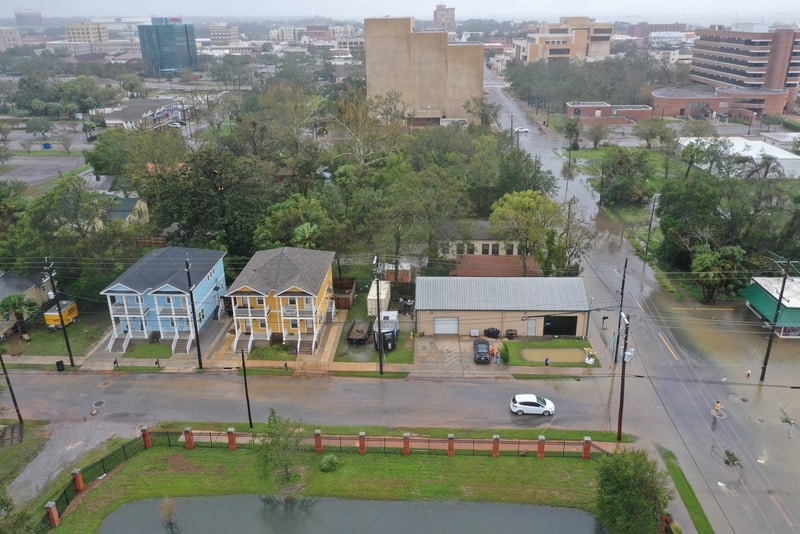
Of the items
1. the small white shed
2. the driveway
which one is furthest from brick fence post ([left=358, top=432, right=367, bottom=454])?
the small white shed

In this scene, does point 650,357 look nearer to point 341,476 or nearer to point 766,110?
point 341,476

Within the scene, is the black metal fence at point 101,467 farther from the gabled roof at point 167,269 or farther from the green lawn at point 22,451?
the gabled roof at point 167,269

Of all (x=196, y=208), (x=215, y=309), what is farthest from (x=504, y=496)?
(x=196, y=208)

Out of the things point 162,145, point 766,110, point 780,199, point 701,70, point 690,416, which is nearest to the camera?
point 690,416

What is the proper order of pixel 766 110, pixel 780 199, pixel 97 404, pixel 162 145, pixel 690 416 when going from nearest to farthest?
pixel 690 416 → pixel 97 404 → pixel 780 199 → pixel 162 145 → pixel 766 110

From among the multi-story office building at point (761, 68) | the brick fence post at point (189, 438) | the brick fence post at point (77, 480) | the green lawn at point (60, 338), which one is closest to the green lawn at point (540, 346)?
the brick fence post at point (189, 438)

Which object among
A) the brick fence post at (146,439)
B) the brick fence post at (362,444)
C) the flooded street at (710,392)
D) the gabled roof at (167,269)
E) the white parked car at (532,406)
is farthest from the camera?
the gabled roof at (167,269)
